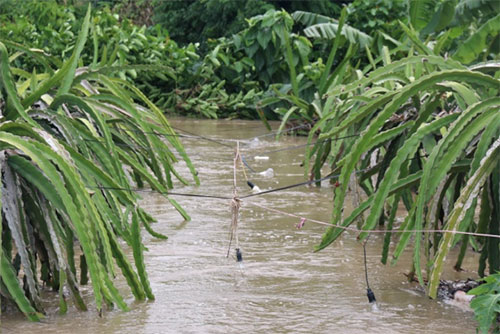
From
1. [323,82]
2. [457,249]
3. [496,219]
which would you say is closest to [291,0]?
[323,82]

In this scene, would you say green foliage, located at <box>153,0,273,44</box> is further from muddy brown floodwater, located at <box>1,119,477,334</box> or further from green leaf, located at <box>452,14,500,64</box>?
muddy brown floodwater, located at <box>1,119,477,334</box>

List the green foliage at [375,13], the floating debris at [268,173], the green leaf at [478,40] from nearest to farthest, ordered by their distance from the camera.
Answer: the green leaf at [478,40], the floating debris at [268,173], the green foliage at [375,13]

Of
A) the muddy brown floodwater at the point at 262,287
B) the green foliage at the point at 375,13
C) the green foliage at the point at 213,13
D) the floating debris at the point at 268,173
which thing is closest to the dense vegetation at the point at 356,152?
the muddy brown floodwater at the point at 262,287

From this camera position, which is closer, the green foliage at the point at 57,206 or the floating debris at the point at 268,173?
the green foliage at the point at 57,206

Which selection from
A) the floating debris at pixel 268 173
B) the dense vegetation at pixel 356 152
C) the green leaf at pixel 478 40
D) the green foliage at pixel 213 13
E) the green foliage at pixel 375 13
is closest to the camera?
the dense vegetation at pixel 356 152

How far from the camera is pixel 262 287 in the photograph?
10.8 ft

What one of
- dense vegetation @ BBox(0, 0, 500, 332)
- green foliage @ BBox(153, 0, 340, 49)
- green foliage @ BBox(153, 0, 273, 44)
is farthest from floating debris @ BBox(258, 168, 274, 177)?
green foliage @ BBox(153, 0, 273, 44)

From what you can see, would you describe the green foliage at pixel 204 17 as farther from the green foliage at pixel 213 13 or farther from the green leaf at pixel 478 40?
the green leaf at pixel 478 40

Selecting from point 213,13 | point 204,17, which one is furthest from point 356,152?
point 204,17

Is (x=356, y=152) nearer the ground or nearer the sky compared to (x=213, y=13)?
nearer the ground

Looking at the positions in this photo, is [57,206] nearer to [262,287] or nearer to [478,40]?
[262,287]

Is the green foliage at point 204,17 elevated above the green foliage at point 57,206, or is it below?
above

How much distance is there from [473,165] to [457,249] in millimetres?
1247

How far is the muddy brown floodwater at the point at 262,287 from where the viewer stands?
2.82 m
